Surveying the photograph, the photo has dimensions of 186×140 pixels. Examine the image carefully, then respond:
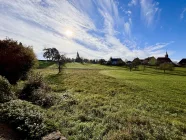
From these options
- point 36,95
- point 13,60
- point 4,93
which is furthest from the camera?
point 13,60

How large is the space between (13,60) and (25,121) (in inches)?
536

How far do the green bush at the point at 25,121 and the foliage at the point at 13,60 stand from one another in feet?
37.9

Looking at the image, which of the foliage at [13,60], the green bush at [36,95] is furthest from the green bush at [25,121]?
the foliage at [13,60]

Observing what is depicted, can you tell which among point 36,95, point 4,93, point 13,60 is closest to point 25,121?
point 4,93

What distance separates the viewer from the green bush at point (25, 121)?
6.60 metres

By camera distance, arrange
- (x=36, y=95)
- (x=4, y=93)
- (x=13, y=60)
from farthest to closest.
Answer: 1. (x=13, y=60)
2. (x=36, y=95)
3. (x=4, y=93)

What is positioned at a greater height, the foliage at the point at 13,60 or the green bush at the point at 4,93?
the foliage at the point at 13,60

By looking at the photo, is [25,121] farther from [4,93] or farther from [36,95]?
[36,95]

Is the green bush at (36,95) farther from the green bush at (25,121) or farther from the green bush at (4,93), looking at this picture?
the green bush at (25,121)

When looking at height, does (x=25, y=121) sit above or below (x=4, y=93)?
below

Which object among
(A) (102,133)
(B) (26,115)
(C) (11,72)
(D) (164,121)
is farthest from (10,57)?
(D) (164,121)

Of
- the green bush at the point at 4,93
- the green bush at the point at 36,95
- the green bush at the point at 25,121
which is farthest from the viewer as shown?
the green bush at the point at 36,95

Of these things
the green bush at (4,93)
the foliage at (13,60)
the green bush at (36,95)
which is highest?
the foliage at (13,60)

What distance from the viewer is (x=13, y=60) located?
18719 millimetres
